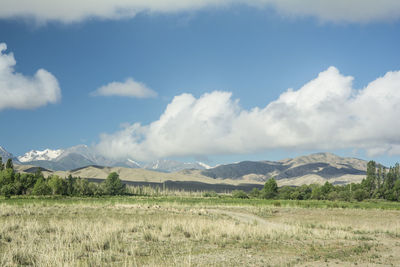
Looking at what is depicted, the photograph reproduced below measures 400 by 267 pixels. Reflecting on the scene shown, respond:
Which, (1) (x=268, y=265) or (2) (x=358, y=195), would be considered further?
(2) (x=358, y=195)

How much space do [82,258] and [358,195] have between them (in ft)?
333

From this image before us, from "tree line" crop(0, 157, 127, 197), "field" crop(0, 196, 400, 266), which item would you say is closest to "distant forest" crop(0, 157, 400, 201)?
"tree line" crop(0, 157, 127, 197)

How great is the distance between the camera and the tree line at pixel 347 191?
102838 millimetres

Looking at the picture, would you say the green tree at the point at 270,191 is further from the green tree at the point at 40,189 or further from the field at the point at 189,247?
the field at the point at 189,247

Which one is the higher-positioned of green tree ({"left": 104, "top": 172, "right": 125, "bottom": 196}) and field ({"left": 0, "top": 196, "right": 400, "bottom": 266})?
field ({"left": 0, "top": 196, "right": 400, "bottom": 266})

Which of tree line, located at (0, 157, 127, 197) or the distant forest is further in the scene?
the distant forest

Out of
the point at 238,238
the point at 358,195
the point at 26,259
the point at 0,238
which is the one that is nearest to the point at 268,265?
the point at 238,238

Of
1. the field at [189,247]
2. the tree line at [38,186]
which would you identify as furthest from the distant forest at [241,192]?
the field at [189,247]

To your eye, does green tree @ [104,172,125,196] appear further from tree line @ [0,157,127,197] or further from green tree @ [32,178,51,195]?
green tree @ [32,178,51,195]

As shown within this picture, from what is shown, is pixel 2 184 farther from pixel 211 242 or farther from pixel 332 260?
pixel 332 260

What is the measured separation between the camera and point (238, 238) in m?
22.0

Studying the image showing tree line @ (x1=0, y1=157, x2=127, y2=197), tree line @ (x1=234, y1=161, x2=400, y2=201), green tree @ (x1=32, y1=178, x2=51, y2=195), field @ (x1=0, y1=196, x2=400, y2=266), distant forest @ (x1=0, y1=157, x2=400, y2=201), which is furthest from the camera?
tree line @ (x1=234, y1=161, x2=400, y2=201)

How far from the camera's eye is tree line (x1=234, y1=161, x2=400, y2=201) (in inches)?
4049

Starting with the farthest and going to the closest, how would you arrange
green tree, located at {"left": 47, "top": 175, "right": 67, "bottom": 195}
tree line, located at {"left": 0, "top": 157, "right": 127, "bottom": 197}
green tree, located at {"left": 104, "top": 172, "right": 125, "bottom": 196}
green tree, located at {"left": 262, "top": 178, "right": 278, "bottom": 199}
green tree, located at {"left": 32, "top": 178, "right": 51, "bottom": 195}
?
1. green tree, located at {"left": 104, "top": 172, "right": 125, "bottom": 196}
2. green tree, located at {"left": 262, "top": 178, "right": 278, "bottom": 199}
3. green tree, located at {"left": 47, "top": 175, "right": 67, "bottom": 195}
4. green tree, located at {"left": 32, "top": 178, "right": 51, "bottom": 195}
5. tree line, located at {"left": 0, "top": 157, "right": 127, "bottom": 197}
